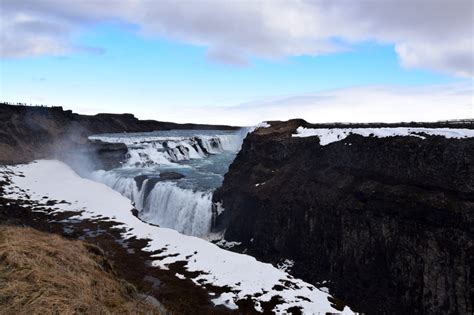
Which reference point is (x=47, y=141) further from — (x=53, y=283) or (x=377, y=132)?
(x=53, y=283)

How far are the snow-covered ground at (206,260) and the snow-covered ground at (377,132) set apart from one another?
421 inches

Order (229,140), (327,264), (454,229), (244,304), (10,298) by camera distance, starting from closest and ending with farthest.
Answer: (10,298) → (244,304) → (454,229) → (327,264) → (229,140)

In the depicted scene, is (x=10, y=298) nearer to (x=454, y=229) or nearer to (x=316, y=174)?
(x=454, y=229)

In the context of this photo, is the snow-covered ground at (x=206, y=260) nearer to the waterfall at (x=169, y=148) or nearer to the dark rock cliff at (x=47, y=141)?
the dark rock cliff at (x=47, y=141)

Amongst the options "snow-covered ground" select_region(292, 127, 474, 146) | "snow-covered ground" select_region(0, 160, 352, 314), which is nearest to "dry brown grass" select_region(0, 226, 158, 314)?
"snow-covered ground" select_region(0, 160, 352, 314)

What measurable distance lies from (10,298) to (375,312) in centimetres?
1600

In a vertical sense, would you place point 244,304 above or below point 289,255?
above

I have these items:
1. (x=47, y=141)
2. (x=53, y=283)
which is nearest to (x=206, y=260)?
(x=53, y=283)

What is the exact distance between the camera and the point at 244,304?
13.4 metres

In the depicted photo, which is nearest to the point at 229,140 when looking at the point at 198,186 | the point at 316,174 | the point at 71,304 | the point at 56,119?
the point at 56,119

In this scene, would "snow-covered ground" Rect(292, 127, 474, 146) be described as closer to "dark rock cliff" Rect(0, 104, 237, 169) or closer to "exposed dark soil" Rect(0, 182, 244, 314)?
"exposed dark soil" Rect(0, 182, 244, 314)

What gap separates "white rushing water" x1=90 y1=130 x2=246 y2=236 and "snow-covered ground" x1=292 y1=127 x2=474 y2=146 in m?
9.92

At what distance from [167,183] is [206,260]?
19.8 meters

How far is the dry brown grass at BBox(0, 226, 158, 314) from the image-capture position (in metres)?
6.52
